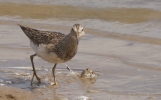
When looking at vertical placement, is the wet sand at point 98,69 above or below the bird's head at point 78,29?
below

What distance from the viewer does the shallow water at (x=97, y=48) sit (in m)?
6.35

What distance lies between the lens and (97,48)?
8172mm

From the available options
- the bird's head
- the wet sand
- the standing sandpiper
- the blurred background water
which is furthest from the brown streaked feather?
the blurred background water

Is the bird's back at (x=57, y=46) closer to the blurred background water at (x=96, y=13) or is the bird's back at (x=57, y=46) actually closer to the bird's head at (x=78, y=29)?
the bird's head at (x=78, y=29)

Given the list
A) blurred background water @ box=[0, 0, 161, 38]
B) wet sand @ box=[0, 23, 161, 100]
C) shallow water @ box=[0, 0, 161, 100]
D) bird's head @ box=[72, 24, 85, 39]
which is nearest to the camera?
bird's head @ box=[72, 24, 85, 39]

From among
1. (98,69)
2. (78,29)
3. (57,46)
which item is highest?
(78,29)

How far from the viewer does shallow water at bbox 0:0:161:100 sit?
6.35 metres

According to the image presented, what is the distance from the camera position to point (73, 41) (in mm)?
6223

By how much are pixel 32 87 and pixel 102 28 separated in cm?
354

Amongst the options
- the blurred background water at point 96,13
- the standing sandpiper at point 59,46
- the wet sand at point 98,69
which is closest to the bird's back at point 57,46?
the standing sandpiper at point 59,46

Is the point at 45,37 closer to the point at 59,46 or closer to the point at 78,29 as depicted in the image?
the point at 59,46

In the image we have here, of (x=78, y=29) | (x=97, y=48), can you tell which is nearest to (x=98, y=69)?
(x=97, y=48)

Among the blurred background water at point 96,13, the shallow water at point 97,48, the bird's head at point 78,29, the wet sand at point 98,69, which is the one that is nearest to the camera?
the bird's head at point 78,29

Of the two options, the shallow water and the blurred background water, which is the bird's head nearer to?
the shallow water
